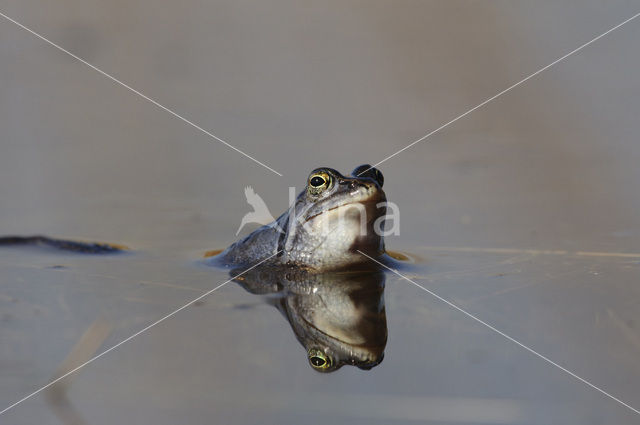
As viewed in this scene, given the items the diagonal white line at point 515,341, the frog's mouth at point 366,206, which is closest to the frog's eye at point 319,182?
the frog's mouth at point 366,206

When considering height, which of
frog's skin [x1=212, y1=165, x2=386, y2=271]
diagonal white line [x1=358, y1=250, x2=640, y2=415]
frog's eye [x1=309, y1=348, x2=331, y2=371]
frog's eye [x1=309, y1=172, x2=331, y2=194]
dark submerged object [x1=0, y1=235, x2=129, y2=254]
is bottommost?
frog's eye [x1=309, y1=348, x2=331, y2=371]

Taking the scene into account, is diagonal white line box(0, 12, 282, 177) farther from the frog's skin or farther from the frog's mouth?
the frog's mouth

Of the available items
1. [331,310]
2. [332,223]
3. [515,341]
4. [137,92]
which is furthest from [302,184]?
[515,341]

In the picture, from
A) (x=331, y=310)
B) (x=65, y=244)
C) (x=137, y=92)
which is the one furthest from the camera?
(x=137, y=92)

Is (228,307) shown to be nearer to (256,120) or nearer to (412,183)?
(412,183)

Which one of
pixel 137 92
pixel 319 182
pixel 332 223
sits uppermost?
pixel 137 92

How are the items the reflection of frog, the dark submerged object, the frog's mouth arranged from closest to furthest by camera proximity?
the reflection of frog, the frog's mouth, the dark submerged object

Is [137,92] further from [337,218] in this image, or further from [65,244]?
[337,218]

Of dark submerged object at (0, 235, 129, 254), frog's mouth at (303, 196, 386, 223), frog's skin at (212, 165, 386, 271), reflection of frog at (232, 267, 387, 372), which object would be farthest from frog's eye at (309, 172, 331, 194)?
dark submerged object at (0, 235, 129, 254)

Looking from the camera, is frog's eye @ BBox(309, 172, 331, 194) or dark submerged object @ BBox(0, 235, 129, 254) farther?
dark submerged object @ BBox(0, 235, 129, 254)
